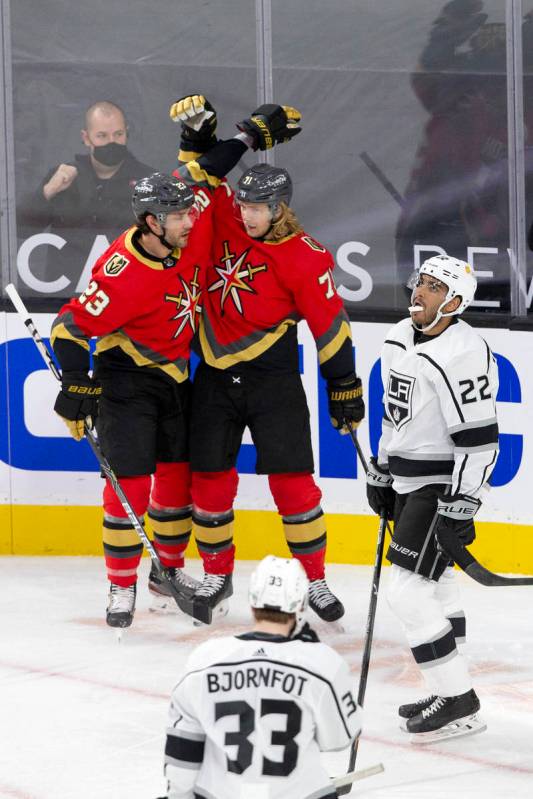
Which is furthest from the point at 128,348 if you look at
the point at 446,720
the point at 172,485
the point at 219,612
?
the point at 446,720

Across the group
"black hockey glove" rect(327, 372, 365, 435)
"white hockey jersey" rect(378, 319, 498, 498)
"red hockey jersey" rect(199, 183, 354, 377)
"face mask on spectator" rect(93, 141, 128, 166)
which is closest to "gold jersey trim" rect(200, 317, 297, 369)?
"red hockey jersey" rect(199, 183, 354, 377)

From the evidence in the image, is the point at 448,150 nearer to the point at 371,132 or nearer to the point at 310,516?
the point at 371,132

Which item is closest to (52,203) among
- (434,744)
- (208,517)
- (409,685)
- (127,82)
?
(127,82)

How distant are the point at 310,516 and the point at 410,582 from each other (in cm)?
98

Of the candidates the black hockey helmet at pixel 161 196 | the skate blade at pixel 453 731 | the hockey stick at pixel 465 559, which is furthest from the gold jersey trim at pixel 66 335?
the skate blade at pixel 453 731

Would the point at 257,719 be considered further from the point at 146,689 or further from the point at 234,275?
the point at 234,275

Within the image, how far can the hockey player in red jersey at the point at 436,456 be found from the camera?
3096 mm

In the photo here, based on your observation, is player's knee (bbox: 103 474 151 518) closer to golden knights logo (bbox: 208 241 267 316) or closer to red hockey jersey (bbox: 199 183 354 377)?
red hockey jersey (bbox: 199 183 354 377)

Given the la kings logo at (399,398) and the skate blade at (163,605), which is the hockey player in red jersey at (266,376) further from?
the la kings logo at (399,398)

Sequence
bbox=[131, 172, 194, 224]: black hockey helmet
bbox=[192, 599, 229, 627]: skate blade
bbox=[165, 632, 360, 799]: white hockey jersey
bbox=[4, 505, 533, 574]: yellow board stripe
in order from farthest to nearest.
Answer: bbox=[4, 505, 533, 574]: yellow board stripe
bbox=[192, 599, 229, 627]: skate blade
bbox=[131, 172, 194, 224]: black hockey helmet
bbox=[165, 632, 360, 799]: white hockey jersey

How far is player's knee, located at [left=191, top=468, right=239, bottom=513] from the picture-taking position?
4.17m

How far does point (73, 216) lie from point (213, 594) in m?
1.56

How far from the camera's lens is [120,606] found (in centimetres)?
410

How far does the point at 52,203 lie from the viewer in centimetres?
505
